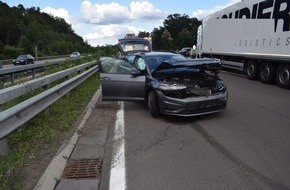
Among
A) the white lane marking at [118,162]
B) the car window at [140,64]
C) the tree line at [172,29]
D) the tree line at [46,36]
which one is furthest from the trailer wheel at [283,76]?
the tree line at [172,29]

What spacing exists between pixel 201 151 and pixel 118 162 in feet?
4.41

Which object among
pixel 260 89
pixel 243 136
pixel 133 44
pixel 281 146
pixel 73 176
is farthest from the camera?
pixel 133 44

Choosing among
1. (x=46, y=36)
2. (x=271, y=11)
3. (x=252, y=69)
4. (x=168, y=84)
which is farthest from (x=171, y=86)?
(x=46, y=36)

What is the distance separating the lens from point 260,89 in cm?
1324

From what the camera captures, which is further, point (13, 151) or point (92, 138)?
point (92, 138)

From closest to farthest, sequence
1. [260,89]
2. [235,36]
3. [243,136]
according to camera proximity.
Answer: [243,136], [260,89], [235,36]

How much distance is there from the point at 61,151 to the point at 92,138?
3.48 feet

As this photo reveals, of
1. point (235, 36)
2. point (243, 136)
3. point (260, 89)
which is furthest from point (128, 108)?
point (235, 36)

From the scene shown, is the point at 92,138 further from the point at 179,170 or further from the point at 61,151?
the point at 179,170

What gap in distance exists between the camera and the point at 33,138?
6277 millimetres

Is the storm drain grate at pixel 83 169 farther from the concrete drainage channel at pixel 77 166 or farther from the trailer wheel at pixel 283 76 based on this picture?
the trailer wheel at pixel 283 76

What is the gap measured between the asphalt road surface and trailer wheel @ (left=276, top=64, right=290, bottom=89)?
4.25 metres

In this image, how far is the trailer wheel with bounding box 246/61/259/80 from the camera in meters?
16.2

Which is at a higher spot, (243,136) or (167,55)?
(167,55)
